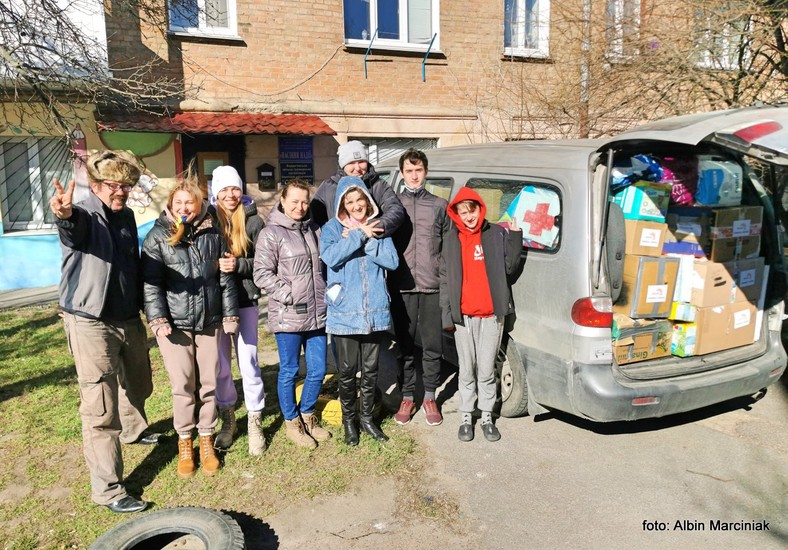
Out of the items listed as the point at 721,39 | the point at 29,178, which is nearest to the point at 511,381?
the point at 721,39

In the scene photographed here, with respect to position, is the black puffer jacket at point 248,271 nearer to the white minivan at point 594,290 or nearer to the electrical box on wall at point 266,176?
the white minivan at point 594,290

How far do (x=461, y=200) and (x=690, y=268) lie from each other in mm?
1702

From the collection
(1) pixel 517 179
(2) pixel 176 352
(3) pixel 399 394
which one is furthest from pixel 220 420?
(1) pixel 517 179

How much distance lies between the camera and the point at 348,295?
4.16m

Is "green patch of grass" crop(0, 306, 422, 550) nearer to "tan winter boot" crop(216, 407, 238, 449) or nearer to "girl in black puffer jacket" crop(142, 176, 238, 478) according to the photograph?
"tan winter boot" crop(216, 407, 238, 449)

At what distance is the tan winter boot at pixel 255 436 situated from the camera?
13.9 feet

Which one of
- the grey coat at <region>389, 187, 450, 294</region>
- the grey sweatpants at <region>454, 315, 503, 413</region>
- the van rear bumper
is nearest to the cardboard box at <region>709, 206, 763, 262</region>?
the van rear bumper

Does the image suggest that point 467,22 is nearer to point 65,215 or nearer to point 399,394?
point 399,394

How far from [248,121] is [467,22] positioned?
4.52 metres

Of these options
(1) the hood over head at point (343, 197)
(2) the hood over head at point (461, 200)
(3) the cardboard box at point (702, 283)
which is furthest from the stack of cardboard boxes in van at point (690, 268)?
(1) the hood over head at point (343, 197)

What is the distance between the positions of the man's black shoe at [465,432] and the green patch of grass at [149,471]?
341 millimetres

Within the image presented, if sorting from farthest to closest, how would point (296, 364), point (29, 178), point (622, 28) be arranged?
1. point (29, 178)
2. point (622, 28)
3. point (296, 364)

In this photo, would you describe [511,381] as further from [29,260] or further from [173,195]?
[29,260]

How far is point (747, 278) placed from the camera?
4.62 meters
